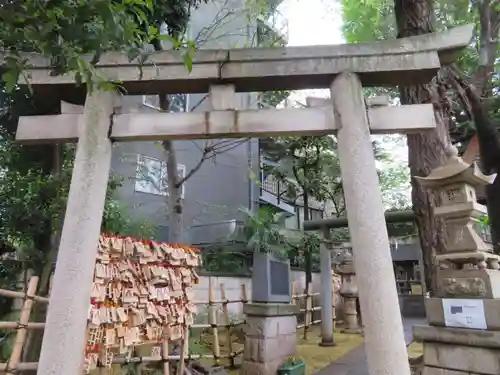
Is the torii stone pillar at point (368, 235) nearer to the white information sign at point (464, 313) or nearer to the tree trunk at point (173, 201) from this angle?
the white information sign at point (464, 313)

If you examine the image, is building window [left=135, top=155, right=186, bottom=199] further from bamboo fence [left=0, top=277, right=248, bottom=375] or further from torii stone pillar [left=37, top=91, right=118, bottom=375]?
torii stone pillar [left=37, top=91, right=118, bottom=375]

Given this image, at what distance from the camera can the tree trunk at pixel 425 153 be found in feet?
20.2

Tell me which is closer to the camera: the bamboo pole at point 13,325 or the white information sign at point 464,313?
the white information sign at point 464,313

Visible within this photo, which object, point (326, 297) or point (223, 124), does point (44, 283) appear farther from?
point (326, 297)

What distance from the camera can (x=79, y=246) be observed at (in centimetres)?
341

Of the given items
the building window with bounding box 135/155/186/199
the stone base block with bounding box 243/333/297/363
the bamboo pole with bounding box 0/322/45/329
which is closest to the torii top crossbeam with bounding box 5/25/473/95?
the bamboo pole with bounding box 0/322/45/329

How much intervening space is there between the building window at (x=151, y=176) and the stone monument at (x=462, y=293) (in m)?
8.90

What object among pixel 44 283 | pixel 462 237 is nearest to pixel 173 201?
pixel 44 283

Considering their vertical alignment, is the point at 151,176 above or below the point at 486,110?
above

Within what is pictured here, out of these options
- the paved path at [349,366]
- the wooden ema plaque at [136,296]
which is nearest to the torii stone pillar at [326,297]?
the paved path at [349,366]

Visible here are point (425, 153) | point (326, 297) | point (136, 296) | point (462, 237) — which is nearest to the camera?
point (462, 237)

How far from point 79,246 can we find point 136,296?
1.83 m

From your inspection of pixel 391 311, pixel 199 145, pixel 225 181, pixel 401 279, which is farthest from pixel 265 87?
pixel 401 279

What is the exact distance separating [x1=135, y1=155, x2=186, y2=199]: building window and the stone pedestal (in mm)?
5857
